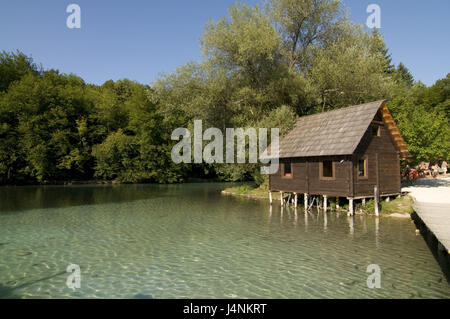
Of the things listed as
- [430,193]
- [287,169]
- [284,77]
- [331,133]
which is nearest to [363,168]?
[331,133]

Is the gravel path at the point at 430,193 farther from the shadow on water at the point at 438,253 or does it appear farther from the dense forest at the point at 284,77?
the shadow on water at the point at 438,253

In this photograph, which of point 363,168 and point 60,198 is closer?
point 363,168

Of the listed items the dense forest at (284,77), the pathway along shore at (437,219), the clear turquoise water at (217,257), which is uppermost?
the dense forest at (284,77)

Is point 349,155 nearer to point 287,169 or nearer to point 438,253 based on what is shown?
point 287,169

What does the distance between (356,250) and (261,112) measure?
1981 cm

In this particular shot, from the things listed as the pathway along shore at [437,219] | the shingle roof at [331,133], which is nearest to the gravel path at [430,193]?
the pathway along shore at [437,219]

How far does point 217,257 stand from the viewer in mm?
10570

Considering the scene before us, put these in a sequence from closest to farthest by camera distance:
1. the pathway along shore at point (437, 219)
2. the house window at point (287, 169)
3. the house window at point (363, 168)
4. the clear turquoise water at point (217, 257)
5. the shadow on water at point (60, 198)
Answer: the clear turquoise water at point (217, 257)
the pathway along shore at point (437, 219)
the house window at point (363, 168)
the house window at point (287, 169)
the shadow on water at point (60, 198)

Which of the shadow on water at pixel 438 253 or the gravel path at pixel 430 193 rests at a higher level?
the gravel path at pixel 430 193

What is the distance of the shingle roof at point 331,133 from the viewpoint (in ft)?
58.6

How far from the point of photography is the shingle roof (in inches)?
704

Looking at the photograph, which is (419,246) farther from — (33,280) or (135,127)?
(135,127)

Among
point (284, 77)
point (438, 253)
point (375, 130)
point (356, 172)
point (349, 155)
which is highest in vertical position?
point (284, 77)

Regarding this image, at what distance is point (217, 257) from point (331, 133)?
1279 centimetres
